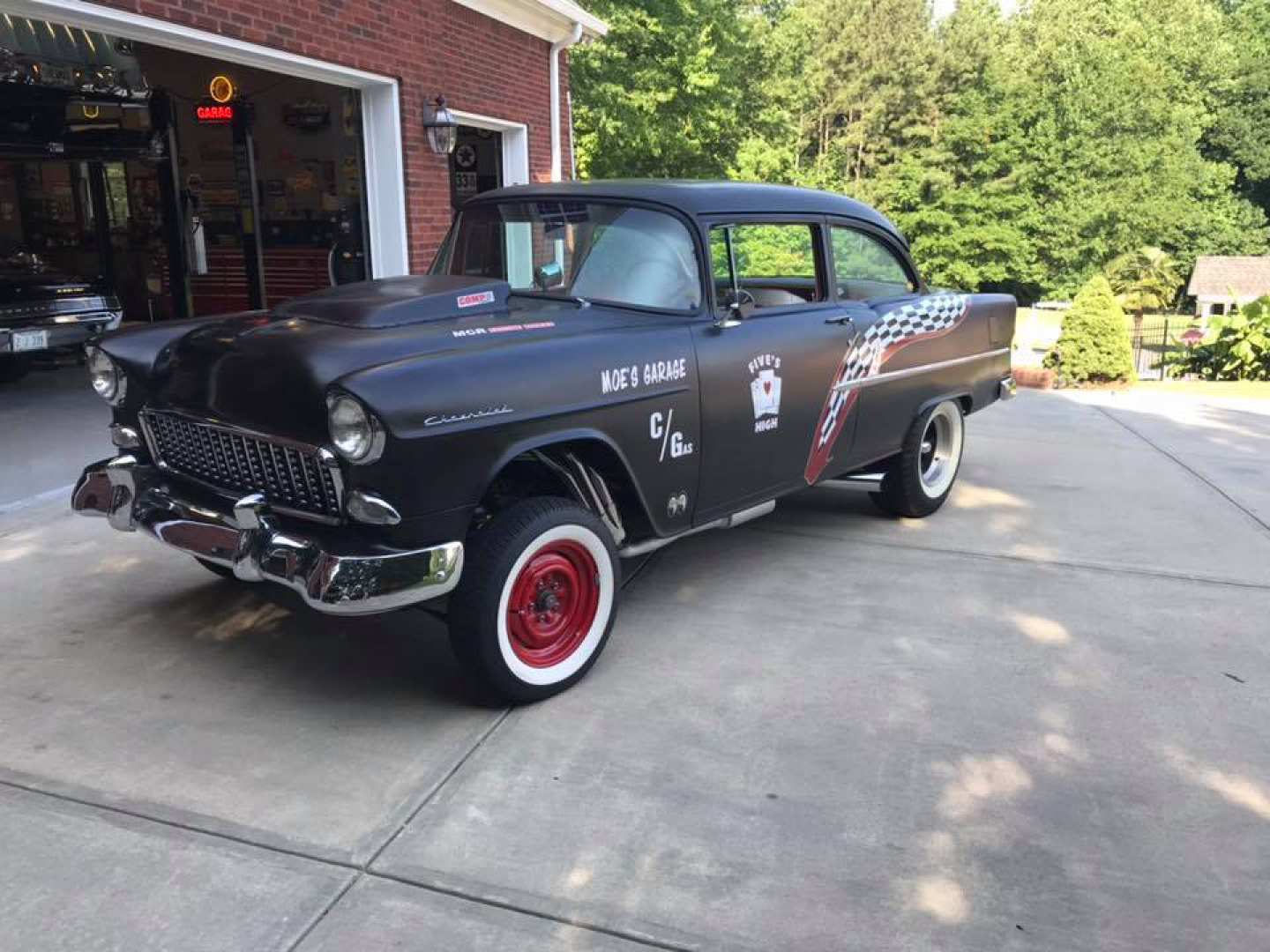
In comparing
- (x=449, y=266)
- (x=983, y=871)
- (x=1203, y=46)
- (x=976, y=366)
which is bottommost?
(x=983, y=871)

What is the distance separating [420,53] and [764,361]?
A: 20.6 ft

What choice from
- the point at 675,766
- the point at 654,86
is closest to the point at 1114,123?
the point at 654,86

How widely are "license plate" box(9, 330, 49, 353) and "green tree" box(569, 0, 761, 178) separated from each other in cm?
1529

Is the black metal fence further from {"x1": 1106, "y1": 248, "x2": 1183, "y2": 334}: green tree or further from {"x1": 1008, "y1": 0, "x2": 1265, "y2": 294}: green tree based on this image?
{"x1": 1008, "y1": 0, "x2": 1265, "y2": 294}: green tree

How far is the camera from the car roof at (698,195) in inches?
169

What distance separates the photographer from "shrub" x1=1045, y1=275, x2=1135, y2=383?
52.6 feet

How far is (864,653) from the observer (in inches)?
160

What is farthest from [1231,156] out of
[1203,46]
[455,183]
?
[455,183]

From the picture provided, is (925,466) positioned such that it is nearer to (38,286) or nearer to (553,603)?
(553,603)

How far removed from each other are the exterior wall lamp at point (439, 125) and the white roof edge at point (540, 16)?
116 cm

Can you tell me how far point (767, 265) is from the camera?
517cm

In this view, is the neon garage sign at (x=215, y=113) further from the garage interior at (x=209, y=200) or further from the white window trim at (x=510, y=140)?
the white window trim at (x=510, y=140)

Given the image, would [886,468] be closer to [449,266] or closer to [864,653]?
[864,653]

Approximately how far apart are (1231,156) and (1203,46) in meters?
6.02
